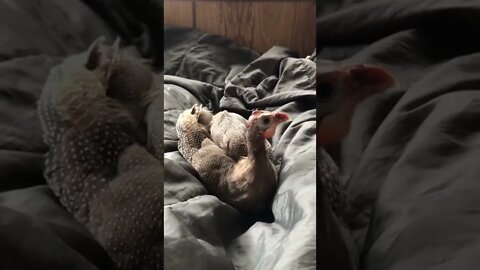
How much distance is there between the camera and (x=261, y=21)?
3.78ft

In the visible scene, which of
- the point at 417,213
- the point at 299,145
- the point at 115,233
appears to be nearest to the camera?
the point at 417,213

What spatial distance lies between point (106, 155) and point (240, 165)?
28cm

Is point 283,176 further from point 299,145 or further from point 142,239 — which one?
point 142,239

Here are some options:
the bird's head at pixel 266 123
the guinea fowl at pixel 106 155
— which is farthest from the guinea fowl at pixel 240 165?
the guinea fowl at pixel 106 155

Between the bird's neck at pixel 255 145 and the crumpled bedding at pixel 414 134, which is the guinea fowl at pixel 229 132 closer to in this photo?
the bird's neck at pixel 255 145

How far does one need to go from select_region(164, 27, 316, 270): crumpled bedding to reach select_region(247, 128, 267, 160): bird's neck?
0.03 meters

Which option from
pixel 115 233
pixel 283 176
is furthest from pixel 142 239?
pixel 283 176

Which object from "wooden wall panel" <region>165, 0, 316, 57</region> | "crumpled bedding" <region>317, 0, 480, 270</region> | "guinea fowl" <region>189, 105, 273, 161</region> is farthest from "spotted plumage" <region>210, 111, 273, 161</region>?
"crumpled bedding" <region>317, 0, 480, 270</region>

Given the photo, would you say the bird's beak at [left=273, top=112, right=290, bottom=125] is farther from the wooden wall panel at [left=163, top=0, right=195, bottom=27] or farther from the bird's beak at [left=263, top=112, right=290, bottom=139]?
the wooden wall panel at [left=163, top=0, right=195, bottom=27]

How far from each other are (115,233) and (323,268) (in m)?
0.36

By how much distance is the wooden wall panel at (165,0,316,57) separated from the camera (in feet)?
3.68

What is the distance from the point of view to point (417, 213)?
83 cm

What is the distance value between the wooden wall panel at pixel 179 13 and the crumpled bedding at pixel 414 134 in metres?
0.34

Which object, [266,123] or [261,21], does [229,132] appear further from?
[261,21]
